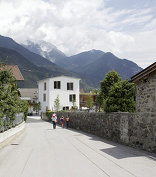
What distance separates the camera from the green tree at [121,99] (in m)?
16.0

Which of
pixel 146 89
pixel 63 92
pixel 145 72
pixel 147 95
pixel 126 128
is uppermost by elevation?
pixel 63 92

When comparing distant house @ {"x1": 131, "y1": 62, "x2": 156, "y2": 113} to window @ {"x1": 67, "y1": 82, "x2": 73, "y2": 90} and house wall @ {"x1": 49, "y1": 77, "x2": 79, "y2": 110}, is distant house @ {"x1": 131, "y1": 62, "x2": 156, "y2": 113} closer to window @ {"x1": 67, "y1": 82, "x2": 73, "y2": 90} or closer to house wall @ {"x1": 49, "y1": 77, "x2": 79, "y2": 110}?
house wall @ {"x1": 49, "y1": 77, "x2": 79, "y2": 110}

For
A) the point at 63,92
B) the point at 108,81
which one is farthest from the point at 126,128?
the point at 63,92

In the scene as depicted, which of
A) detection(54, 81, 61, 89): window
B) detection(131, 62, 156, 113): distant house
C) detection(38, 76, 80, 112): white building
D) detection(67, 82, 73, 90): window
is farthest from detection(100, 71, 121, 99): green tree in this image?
detection(131, 62, 156, 113): distant house

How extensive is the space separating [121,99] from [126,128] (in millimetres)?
3531

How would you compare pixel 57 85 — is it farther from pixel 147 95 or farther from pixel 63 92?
pixel 147 95

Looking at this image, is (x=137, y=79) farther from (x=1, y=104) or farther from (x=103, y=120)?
(x=1, y=104)

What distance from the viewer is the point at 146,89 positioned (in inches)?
445

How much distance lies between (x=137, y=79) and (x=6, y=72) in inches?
350

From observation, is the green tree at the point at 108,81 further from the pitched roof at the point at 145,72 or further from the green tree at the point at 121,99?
the pitched roof at the point at 145,72

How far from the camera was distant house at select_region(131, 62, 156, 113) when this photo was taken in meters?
10.5

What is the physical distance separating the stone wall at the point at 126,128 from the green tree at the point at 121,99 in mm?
630

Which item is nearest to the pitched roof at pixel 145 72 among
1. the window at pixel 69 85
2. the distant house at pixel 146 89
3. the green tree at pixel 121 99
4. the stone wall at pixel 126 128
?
the distant house at pixel 146 89

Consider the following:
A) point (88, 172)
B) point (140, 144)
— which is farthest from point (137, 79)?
point (88, 172)
